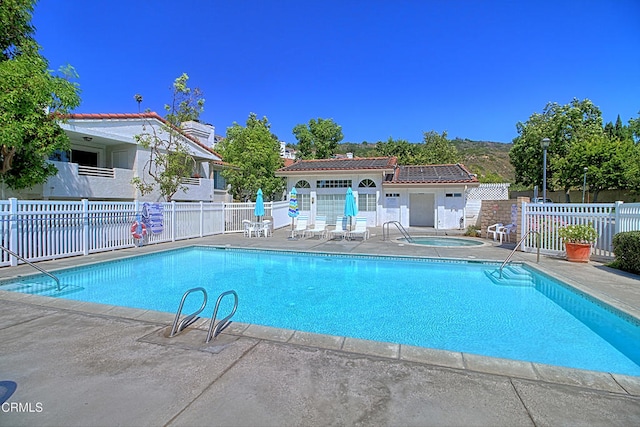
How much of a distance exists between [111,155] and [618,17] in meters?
23.2

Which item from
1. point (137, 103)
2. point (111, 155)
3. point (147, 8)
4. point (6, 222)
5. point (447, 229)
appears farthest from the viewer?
point (137, 103)

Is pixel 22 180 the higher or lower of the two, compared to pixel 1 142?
lower

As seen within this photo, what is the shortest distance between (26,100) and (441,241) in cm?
1599

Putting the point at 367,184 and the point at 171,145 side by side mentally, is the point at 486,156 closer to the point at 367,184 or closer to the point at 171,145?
the point at 367,184

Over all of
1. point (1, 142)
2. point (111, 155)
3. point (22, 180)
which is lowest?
point (22, 180)

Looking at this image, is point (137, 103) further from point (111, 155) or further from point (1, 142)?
point (1, 142)

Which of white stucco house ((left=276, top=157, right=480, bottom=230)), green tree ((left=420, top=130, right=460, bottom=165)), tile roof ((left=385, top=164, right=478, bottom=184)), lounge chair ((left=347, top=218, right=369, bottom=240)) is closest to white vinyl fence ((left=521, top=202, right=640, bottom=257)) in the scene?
lounge chair ((left=347, top=218, right=369, bottom=240))

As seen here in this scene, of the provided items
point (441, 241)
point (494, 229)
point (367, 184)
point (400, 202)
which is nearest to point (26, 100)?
point (441, 241)

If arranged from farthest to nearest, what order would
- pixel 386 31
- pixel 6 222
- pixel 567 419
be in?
1. pixel 386 31
2. pixel 6 222
3. pixel 567 419

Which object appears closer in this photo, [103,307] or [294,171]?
[103,307]

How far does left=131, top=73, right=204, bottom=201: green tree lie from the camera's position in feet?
57.9

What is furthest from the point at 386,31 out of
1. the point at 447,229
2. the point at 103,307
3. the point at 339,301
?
the point at 103,307

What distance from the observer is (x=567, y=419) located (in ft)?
8.44

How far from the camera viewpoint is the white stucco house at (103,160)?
1488 cm
